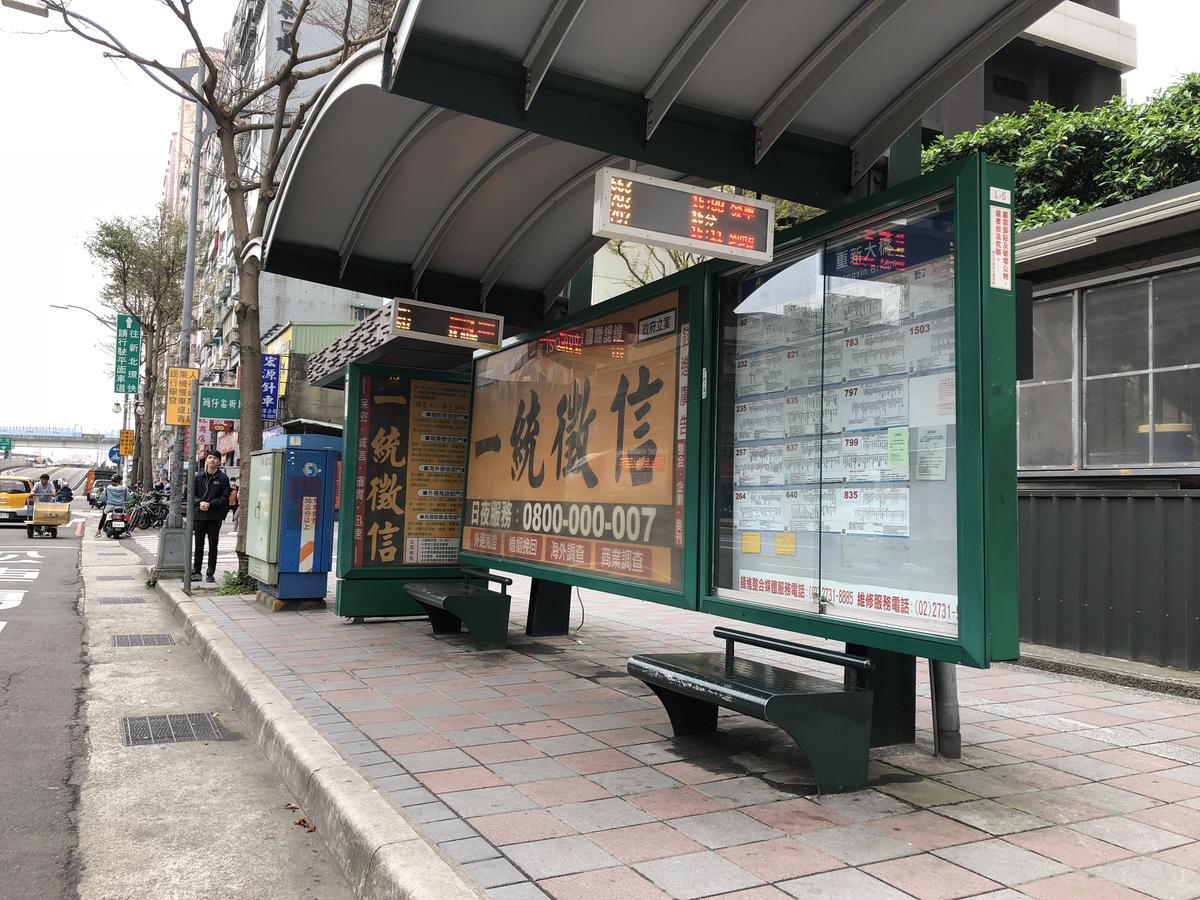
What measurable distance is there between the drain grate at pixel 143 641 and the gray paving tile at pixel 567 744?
541 cm

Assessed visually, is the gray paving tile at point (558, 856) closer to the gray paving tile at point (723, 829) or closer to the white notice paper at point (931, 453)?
the gray paving tile at point (723, 829)

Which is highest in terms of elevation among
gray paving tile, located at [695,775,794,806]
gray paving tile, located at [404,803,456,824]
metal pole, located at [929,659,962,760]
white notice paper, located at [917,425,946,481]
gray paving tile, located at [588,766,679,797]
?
white notice paper, located at [917,425,946,481]

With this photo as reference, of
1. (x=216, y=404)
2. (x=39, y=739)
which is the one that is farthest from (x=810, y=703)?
(x=216, y=404)

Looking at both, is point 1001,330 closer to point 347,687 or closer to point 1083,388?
point 347,687

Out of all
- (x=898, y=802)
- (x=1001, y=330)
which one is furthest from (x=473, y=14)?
(x=898, y=802)

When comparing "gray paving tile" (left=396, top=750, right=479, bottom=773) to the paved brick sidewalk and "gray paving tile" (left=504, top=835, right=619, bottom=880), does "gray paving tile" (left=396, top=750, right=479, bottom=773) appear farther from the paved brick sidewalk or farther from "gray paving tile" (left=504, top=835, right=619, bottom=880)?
"gray paving tile" (left=504, top=835, right=619, bottom=880)

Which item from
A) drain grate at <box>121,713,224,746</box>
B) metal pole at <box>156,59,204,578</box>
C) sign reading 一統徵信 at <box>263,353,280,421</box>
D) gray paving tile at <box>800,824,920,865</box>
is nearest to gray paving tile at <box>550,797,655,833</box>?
gray paving tile at <box>800,824,920,865</box>

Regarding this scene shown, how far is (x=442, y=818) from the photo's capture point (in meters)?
3.55

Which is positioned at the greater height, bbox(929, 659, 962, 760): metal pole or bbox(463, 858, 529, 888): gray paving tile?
bbox(929, 659, 962, 760): metal pole

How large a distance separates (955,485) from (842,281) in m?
1.25

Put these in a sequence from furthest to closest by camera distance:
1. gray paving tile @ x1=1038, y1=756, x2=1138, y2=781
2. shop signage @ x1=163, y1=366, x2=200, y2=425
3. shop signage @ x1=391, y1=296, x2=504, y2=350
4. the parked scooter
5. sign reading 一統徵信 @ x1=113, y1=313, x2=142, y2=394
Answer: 1. sign reading 一統徵信 @ x1=113, y1=313, x2=142, y2=394
2. the parked scooter
3. shop signage @ x1=163, y1=366, x2=200, y2=425
4. shop signage @ x1=391, y1=296, x2=504, y2=350
5. gray paving tile @ x1=1038, y1=756, x2=1138, y2=781

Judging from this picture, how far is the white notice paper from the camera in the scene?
12.7 ft

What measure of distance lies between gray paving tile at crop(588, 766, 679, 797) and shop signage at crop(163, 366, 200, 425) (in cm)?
1226

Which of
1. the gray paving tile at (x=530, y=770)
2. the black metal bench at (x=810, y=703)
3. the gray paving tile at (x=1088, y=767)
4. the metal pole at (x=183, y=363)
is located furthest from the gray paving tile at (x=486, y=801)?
the metal pole at (x=183, y=363)
